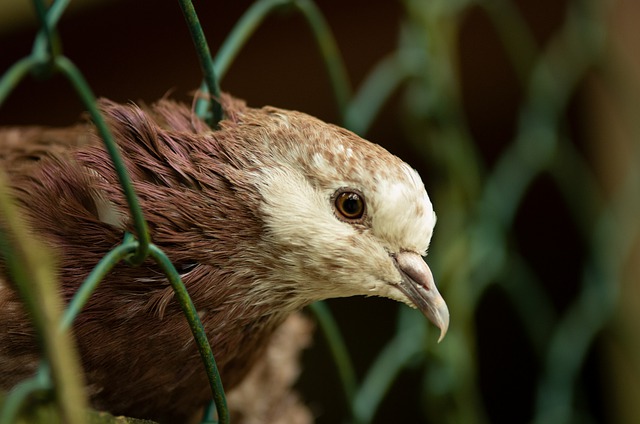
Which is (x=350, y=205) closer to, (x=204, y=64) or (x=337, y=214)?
(x=337, y=214)

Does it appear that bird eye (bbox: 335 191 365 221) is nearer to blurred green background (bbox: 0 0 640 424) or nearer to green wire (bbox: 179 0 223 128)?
green wire (bbox: 179 0 223 128)

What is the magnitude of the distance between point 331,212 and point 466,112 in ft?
3.42

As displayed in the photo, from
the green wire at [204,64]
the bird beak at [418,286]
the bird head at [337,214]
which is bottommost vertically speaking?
the bird beak at [418,286]

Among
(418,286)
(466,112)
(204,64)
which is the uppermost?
(466,112)

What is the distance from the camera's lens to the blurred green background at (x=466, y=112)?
119 centimetres

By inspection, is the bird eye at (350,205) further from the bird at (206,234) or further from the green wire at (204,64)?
the green wire at (204,64)

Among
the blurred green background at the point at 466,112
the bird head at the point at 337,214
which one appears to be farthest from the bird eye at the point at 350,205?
the blurred green background at the point at 466,112

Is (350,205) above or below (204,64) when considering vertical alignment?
below

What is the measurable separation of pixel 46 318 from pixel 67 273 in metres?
0.23

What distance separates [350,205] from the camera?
2.23 feet

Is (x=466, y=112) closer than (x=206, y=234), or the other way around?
(x=206, y=234)

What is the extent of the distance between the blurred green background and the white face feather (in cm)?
36

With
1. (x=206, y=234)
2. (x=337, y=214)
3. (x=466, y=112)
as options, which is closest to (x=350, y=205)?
(x=337, y=214)

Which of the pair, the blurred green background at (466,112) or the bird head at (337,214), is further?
the blurred green background at (466,112)
